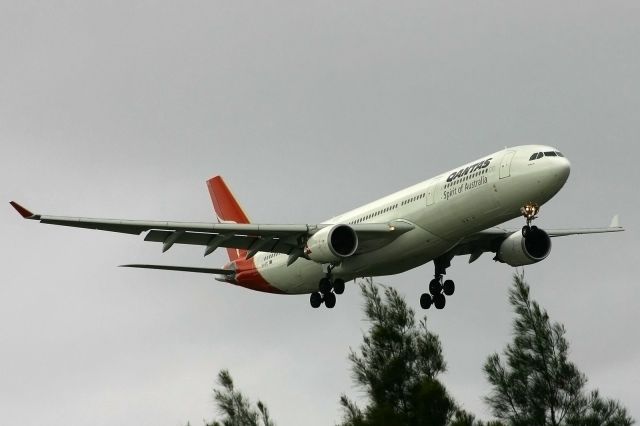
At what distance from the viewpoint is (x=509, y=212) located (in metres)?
49.8

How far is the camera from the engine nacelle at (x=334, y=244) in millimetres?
52438

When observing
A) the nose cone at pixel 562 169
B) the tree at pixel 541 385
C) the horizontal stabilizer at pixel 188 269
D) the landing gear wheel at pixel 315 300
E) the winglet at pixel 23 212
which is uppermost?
the horizontal stabilizer at pixel 188 269

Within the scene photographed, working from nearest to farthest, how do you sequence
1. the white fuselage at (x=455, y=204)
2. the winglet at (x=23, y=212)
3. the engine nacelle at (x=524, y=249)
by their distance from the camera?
the winglet at (x=23, y=212), the white fuselage at (x=455, y=204), the engine nacelle at (x=524, y=249)

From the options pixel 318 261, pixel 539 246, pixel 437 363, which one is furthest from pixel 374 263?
pixel 437 363

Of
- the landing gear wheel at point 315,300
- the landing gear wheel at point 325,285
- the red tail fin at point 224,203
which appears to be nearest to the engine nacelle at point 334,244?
the landing gear wheel at point 325,285

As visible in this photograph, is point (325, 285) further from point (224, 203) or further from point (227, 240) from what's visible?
point (224, 203)

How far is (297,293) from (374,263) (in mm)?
6520

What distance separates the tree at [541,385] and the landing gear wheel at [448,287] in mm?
18907

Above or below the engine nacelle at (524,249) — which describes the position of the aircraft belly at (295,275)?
above

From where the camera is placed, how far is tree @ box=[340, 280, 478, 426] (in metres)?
34.9

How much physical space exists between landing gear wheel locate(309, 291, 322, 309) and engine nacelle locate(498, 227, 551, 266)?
690 cm

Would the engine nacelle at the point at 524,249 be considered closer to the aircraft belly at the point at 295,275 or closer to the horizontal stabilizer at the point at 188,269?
the aircraft belly at the point at 295,275

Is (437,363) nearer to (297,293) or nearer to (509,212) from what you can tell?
(509,212)

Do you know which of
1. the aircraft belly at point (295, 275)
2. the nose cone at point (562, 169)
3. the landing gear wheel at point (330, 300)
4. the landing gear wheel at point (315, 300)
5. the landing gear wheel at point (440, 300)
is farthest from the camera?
the landing gear wheel at point (440, 300)
